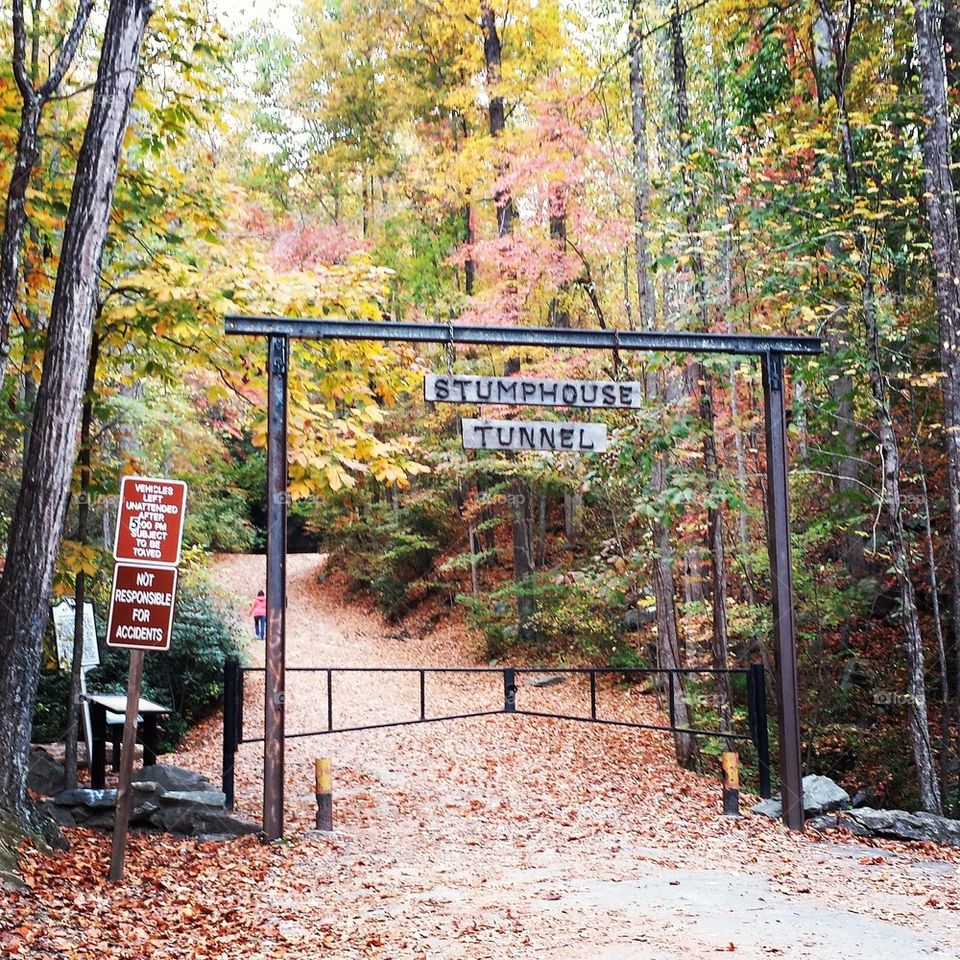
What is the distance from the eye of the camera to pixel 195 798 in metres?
8.95

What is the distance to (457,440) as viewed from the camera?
2061 centimetres

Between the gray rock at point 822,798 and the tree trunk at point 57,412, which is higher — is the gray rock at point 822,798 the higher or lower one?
the lower one

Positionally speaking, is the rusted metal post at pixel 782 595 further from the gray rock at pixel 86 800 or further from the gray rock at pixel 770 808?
the gray rock at pixel 86 800

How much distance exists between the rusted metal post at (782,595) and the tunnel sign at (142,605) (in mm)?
5269

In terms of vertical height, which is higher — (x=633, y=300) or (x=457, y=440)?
(x=633, y=300)

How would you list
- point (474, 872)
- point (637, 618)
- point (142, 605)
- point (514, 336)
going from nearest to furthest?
point (142, 605) < point (474, 872) < point (514, 336) < point (637, 618)

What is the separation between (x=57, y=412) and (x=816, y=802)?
7581 mm

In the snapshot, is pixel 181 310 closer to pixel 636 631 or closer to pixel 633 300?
pixel 636 631

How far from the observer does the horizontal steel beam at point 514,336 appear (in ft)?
27.8

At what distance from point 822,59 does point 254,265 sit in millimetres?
10944

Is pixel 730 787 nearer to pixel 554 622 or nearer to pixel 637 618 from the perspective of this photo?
pixel 637 618

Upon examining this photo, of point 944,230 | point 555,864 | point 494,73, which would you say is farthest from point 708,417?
point 494,73

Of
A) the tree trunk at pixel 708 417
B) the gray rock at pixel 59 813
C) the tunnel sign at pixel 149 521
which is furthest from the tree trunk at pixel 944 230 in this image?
the gray rock at pixel 59 813

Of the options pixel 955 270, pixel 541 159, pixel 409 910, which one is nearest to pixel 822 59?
pixel 541 159
